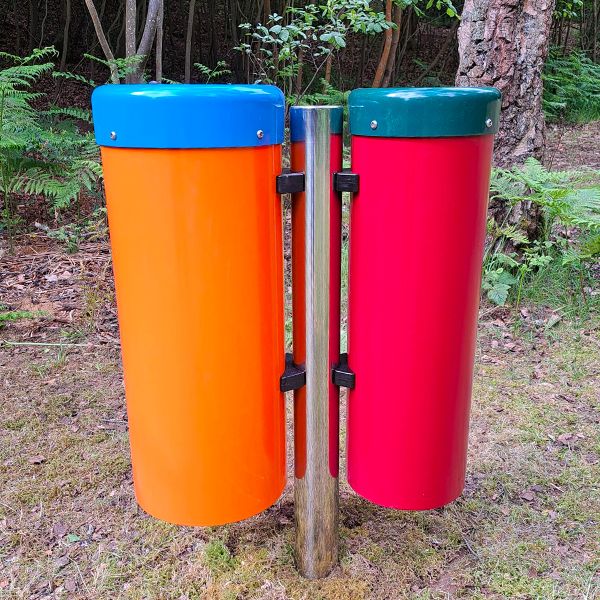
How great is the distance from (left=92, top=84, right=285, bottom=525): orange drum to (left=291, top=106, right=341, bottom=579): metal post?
71mm

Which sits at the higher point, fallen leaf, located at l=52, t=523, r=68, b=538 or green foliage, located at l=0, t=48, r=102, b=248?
green foliage, located at l=0, t=48, r=102, b=248

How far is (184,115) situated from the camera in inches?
53.5

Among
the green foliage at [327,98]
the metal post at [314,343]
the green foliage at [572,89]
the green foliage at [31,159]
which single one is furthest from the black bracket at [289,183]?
the green foliage at [572,89]

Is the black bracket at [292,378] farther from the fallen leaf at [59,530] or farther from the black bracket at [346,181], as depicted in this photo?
the fallen leaf at [59,530]

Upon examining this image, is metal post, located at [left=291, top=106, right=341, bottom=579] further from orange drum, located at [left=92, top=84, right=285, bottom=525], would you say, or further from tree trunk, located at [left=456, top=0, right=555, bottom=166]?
tree trunk, located at [left=456, top=0, right=555, bottom=166]

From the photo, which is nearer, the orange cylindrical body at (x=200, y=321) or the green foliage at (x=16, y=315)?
the orange cylindrical body at (x=200, y=321)

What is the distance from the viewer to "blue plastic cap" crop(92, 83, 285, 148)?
136 cm

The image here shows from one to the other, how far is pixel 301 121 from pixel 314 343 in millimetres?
610

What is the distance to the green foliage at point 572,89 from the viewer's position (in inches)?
434

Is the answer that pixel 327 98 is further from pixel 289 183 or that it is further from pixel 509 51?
pixel 289 183

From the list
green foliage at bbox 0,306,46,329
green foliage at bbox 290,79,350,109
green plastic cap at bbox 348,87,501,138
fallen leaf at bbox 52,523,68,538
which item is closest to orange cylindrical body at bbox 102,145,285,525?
green plastic cap at bbox 348,87,501,138

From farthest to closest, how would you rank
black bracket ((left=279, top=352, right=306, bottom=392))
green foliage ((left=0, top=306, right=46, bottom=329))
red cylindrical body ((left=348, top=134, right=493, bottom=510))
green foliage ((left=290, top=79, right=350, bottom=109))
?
green foliage ((left=290, top=79, right=350, bottom=109))
green foliage ((left=0, top=306, right=46, bottom=329))
black bracket ((left=279, top=352, right=306, bottom=392))
red cylindrical body ((left=348, top=134, right=493, bottom=510))

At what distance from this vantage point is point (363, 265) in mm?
1657

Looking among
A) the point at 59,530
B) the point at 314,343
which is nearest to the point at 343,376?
the point at 314,343
